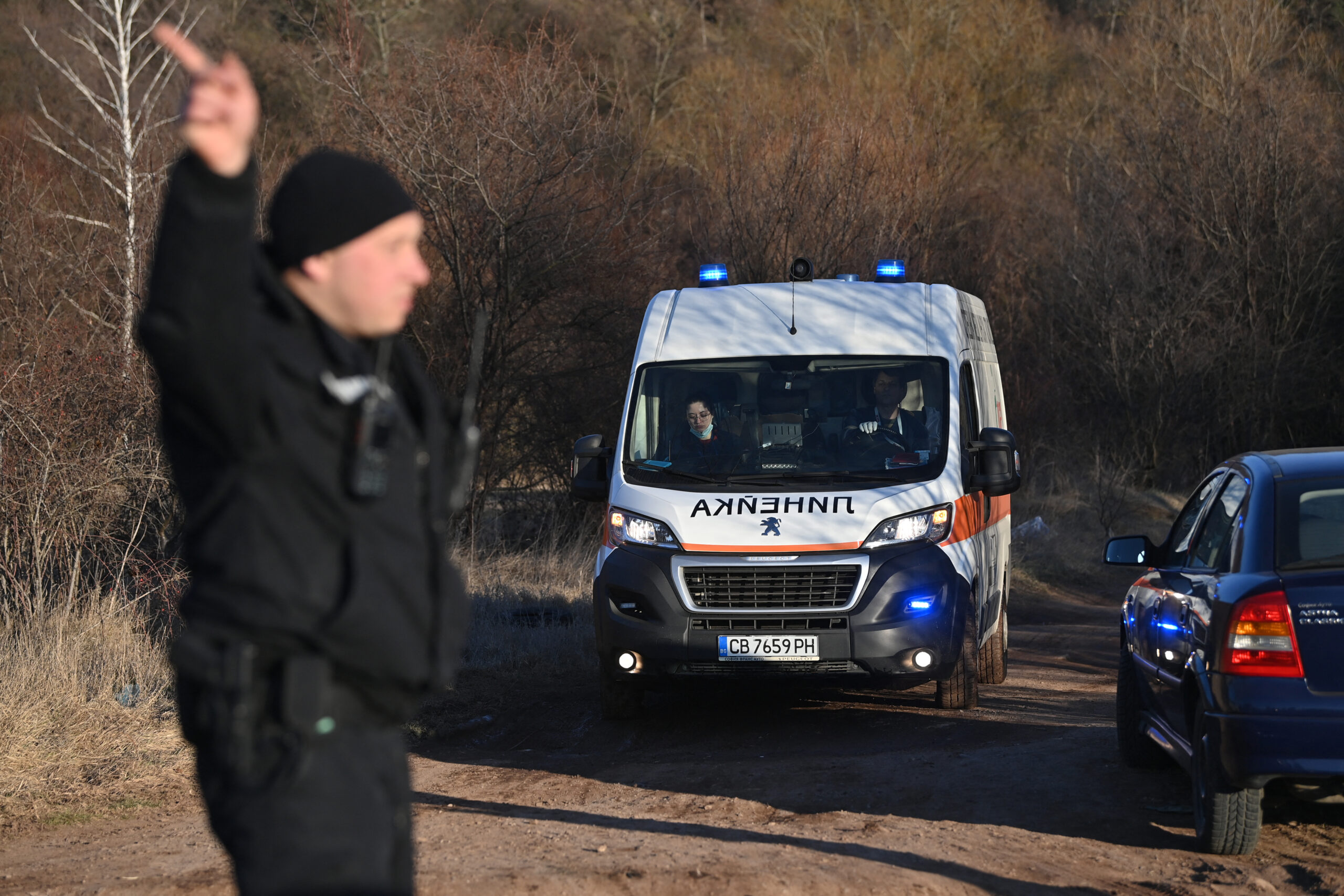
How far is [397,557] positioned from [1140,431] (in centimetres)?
2748

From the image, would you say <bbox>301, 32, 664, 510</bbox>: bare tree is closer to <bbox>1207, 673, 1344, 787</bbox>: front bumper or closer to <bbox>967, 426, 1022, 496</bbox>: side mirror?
<bbox>967, 426, 1022, 496</bbox>: side mirror

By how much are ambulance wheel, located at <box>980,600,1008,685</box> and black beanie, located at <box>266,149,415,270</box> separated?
26.1ft

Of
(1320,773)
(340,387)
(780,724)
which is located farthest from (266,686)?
(780,724)

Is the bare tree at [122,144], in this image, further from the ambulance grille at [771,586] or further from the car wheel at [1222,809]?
the car wheel at [1222,809]

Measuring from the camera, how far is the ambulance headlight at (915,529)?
7.82 metres

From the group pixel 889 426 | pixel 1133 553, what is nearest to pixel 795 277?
pixel 889 426

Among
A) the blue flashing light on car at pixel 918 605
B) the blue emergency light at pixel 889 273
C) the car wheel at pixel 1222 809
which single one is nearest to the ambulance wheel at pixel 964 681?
the blue flashing light on car at pixel 918 605

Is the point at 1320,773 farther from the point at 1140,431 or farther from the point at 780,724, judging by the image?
the point at 1140,431

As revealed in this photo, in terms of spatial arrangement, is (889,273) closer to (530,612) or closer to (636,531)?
(636,531)

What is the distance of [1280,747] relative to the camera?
4789 millimetres

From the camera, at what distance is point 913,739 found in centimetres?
789

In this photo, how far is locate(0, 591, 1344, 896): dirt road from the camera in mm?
5047

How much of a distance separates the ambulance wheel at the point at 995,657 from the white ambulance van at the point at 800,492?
1.37ft

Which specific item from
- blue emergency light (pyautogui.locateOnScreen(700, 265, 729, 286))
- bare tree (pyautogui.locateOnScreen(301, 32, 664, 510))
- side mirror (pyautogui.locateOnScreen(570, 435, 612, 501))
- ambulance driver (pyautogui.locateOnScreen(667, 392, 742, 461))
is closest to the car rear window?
ambulance driver (pyautogui.locateOnScreen(667, 392, 742, 461))
